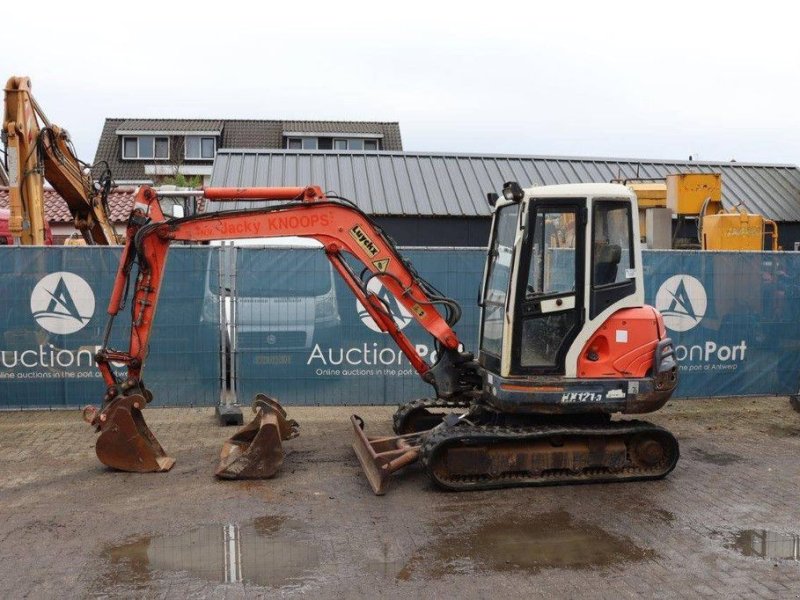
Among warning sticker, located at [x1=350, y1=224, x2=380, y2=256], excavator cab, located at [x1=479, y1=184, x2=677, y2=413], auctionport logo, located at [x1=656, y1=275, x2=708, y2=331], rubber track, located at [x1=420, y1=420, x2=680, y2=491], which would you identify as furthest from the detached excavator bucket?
auctionport logo, located at [x1=656, y1=275, x2=708, y2=331]

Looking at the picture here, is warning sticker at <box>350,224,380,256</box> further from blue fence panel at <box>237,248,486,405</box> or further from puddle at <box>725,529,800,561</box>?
puddle at <box>725,529,800,561</box>

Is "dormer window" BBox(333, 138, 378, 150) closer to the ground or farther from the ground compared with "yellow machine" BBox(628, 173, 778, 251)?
farther from the ground

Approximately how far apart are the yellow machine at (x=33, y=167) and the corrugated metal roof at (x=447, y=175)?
734 centimetres

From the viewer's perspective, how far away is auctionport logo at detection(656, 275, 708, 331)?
38.2 feet

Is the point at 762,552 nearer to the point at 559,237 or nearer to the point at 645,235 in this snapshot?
the point at 559,237

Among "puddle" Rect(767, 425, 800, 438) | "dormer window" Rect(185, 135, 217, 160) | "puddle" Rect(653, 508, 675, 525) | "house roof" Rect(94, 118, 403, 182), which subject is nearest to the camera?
"puddle" Rect(653, 508, 675, 525)

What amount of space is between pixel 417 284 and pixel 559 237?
5.07 feet

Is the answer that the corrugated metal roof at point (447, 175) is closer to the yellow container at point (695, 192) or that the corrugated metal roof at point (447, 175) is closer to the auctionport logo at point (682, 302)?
the yellow container at point (695, 192)

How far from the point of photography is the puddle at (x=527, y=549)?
5918mm

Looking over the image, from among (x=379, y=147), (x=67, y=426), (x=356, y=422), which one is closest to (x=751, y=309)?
(x=356, y=422)

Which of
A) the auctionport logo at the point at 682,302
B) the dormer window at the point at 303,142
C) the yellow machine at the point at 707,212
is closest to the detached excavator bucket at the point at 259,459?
the auctionport logo at the point at 682,302

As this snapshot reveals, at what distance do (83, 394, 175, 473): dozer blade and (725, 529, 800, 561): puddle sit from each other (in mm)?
5278

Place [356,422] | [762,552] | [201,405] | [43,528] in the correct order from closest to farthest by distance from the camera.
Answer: [762,552] → [43,528] → [356,422] → [201,405]

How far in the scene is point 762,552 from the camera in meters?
6.18
